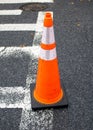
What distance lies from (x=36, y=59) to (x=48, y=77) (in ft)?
4.46

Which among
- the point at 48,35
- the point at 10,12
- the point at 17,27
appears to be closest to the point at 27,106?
the point at 48,35

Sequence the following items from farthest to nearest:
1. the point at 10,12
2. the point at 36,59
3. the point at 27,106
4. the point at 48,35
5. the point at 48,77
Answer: the point at 10,12
the point at 36,59
the point at 27,106
the point at 48,77
the point at 48,35

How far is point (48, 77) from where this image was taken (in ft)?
13.1

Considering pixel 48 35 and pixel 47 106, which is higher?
pixel 48 35

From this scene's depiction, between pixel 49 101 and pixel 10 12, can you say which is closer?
pixel 49 101

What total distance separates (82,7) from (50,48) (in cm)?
427

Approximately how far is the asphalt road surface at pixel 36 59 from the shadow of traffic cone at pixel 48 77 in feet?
0.39

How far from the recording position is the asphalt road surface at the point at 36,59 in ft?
12.7

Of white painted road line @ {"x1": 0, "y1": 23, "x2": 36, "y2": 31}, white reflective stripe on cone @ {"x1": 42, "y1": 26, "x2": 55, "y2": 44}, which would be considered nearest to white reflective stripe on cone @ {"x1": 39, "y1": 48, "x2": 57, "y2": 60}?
white reflective stripe on cone @ {"x1": 42, "y1": 26, "x2": 55, "y2": 44}

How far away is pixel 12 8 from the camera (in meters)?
7.91

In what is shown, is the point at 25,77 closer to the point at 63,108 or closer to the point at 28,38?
the point at 63,108

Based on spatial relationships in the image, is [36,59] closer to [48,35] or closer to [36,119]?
[48,35]

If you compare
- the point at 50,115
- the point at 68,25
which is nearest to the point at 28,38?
the point at 68,25

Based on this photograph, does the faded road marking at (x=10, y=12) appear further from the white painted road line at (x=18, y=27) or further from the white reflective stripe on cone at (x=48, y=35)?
the white reflective stripe on cone at (x=48, y=35)
